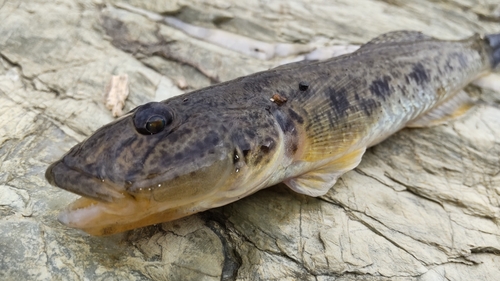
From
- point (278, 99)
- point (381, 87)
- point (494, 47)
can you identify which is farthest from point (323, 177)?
point (494, 47)

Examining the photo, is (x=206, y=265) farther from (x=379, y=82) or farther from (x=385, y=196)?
(x=379, y=82)

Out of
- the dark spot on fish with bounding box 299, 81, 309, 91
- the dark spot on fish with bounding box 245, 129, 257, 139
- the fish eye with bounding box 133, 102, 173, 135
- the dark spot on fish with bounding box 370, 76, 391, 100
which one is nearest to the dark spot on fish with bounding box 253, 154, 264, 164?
the dark spot on fish with bounding box 245, 129, 257, 139

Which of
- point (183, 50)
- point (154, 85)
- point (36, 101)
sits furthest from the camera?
point (183, 50)

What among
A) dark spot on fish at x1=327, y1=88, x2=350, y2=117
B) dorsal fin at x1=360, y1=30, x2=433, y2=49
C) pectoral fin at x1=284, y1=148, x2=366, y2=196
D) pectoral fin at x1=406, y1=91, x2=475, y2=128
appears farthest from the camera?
dorsal fin at x1=360, y1=30, x2=433, y2=49

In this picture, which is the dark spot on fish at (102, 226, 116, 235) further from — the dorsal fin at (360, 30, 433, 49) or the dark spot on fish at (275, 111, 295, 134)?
the dorsal fin at (360, 30, 433, 49)

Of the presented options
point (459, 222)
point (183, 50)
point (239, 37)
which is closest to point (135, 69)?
point (183, 50)

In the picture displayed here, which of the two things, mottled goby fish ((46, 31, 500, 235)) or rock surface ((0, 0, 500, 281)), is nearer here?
mottled goby fish ((46, 31, 500, 235))

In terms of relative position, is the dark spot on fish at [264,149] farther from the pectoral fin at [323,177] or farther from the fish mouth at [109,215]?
the fish mouth at [109,215]
